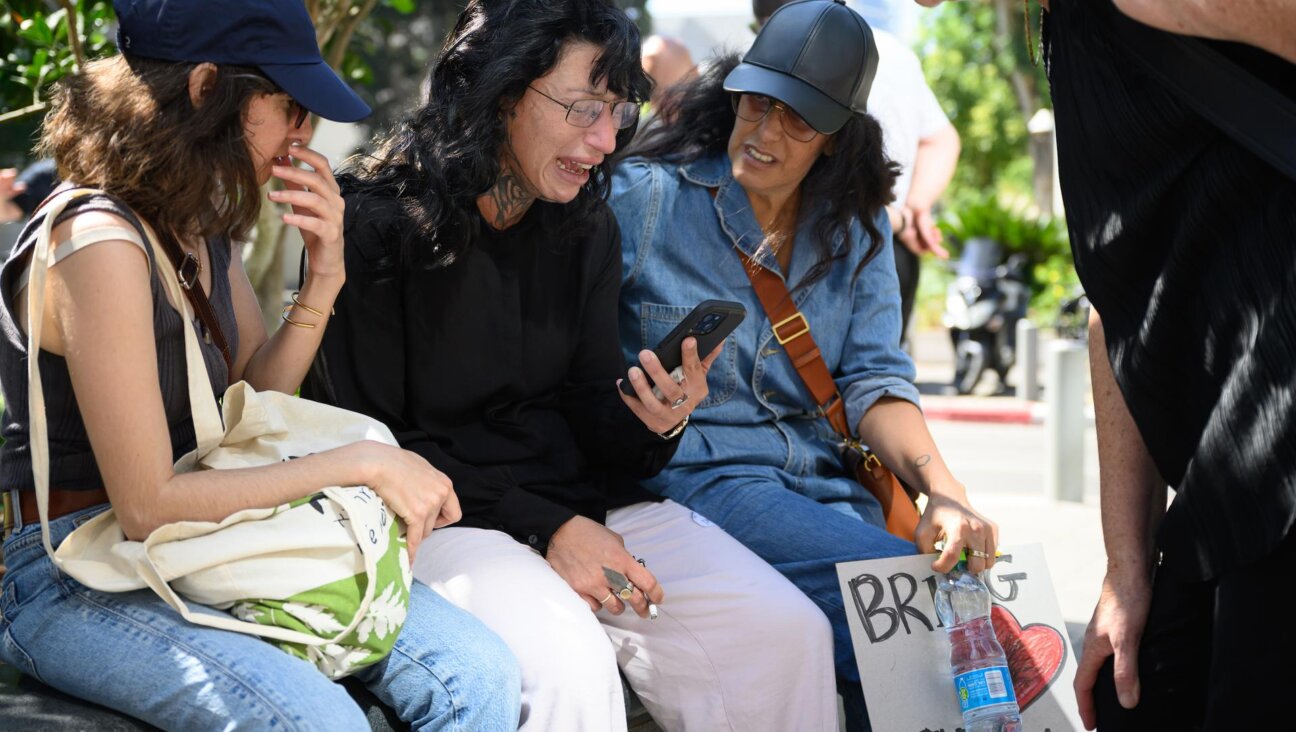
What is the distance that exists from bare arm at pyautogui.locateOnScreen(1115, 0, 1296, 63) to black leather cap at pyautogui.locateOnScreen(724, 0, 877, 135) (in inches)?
62.3

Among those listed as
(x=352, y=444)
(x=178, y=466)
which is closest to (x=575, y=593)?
(x=352, y=444)

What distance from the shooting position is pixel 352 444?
239cm

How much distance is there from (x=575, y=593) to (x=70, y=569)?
97 cm

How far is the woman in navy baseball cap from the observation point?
211cm

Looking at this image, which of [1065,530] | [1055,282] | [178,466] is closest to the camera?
[178,466]

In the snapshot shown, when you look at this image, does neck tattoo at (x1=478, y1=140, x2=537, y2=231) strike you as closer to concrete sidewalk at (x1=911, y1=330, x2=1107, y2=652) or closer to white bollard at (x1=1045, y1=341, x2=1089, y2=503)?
concrete sidewalk at (x1=911, y1=330, x2=1107, y2=652)

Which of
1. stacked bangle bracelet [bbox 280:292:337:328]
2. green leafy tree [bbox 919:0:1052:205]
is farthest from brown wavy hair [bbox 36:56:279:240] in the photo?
green leafy tree [bbox 919:0:1052:205]

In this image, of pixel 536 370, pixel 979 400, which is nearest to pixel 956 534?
pixel 536 370

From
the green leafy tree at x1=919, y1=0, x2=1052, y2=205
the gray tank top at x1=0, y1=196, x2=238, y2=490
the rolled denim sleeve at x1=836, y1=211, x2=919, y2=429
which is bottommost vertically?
the green leafy tree at x1=919, y1=0, x2=1052, y2=205

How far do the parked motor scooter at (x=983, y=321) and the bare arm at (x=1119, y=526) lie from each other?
1172 centimetres

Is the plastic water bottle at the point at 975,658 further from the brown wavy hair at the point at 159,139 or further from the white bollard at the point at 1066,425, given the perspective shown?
the white bollard at the point at 1066,425

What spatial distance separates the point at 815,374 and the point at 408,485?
135cm

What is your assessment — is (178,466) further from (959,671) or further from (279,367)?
(959,671)

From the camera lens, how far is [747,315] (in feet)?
11.2
